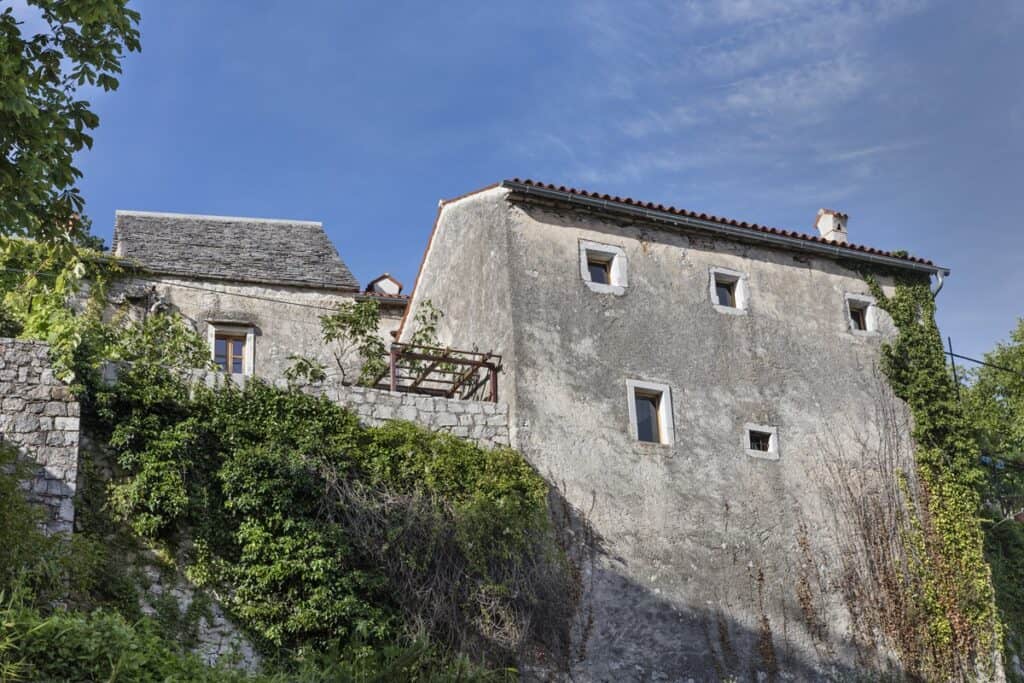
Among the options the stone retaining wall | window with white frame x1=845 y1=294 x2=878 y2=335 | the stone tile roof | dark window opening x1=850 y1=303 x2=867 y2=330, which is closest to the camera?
the stone retaining wall

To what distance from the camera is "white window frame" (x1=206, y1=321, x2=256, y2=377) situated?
75.9 ft

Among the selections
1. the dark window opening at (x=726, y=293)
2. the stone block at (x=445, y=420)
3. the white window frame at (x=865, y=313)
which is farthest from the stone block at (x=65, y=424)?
the white window frame at (x=865, y=313)

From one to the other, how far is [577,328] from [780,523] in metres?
4.32

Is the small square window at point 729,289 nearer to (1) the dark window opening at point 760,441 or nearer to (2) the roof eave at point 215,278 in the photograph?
(1) the dark window opening at point 760,441

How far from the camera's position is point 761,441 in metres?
18.4

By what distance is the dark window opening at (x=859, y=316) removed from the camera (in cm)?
2059

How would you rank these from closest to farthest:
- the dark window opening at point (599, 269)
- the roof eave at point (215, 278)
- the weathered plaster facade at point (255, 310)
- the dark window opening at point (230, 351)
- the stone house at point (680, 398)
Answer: the stone house at point (680, 398)
the dark window opening at point (599, 269)
the roof eave at point (215, 278)
the weathered plaster facade at point (255, 310)
the dark window opening at point (230, 351)

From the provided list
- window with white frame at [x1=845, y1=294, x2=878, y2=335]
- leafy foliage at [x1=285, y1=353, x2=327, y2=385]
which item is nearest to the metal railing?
leafy foliage at [x1=285, y1=353, x2=327, y2=385]

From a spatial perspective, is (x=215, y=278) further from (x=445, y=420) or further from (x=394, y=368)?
(x=445, y=420)

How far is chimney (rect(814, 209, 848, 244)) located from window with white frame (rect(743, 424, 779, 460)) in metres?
5.10

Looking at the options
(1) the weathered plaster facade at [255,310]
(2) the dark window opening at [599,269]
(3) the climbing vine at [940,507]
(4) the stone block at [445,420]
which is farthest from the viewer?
(1) the weathered plaster facade at [255,310]

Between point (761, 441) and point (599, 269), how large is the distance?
371cm

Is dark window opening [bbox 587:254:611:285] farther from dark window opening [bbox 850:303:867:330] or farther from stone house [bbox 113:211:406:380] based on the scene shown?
stone house [bbox 113:211:406:380]

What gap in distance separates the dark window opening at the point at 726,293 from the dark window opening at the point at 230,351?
9.64 m
